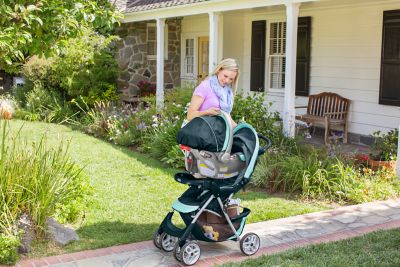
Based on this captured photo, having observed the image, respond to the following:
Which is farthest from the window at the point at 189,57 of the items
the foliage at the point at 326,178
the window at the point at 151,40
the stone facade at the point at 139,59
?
the foliage at the point at 326,178

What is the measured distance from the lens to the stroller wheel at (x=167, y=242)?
5.31m

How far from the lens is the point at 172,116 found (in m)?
11.3

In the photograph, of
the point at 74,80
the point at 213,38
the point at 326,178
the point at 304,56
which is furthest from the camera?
the point at 74,80

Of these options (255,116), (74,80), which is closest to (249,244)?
(255,116)

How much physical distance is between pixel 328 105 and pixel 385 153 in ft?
10.8

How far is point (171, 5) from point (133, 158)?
16.3 feet

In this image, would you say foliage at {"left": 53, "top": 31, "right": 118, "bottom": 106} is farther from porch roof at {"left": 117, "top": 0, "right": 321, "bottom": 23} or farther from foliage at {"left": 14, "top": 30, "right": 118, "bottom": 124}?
porch roof at {"left": 117, "top": 0, "right": 321, "bottom": 23}

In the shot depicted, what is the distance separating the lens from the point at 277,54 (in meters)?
13.7

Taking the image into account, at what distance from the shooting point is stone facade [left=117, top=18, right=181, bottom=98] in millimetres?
17234

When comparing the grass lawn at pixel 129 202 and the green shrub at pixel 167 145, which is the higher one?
the green shrub at pixel 167 145

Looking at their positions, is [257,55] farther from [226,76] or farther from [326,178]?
[226,76]

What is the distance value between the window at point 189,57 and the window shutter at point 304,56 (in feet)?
17.6

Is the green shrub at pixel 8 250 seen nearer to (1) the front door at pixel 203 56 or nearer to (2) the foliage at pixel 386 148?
(2) the foliage at pixel 386 148

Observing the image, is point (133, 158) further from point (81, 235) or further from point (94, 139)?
point (81, 235)
